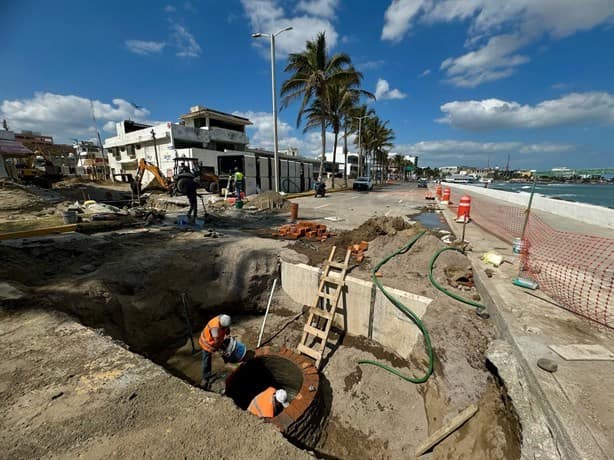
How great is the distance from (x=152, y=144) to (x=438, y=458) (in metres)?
33.6

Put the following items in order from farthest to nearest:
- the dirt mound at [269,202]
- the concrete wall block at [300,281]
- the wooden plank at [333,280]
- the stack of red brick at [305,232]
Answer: the dirt mound at [269,202]
the stack of red brick at [305,232]
the concrete wall block at [300,281]
the wooden plank at [333,280]

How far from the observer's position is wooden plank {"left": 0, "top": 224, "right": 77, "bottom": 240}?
20.2 ft

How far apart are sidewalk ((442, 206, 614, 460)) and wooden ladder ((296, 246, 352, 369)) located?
240cm

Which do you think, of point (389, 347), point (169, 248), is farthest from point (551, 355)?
point (169, 248)

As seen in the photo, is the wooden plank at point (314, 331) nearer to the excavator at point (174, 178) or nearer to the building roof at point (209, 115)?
the excavator at point (174, 178)

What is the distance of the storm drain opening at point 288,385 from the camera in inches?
123

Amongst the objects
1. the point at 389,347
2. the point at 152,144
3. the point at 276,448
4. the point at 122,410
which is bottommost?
the point at 389,347

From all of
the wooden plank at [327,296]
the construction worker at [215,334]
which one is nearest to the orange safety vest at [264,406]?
the construction worker at [215,334]

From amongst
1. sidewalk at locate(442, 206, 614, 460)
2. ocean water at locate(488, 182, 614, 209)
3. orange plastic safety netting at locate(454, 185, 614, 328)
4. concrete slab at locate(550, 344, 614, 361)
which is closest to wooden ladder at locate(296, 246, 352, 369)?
sidewalk at locate(442, 206, 614, 460)

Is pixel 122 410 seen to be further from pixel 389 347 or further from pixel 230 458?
pixel 389 347

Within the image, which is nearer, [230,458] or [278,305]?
[230,458]

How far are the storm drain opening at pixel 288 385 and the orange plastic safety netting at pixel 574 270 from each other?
144 inches

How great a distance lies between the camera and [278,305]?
591 cm

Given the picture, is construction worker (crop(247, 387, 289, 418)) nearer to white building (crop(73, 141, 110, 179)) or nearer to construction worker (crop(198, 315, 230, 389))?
construction worker (crop(198, 315, 230, 389))
